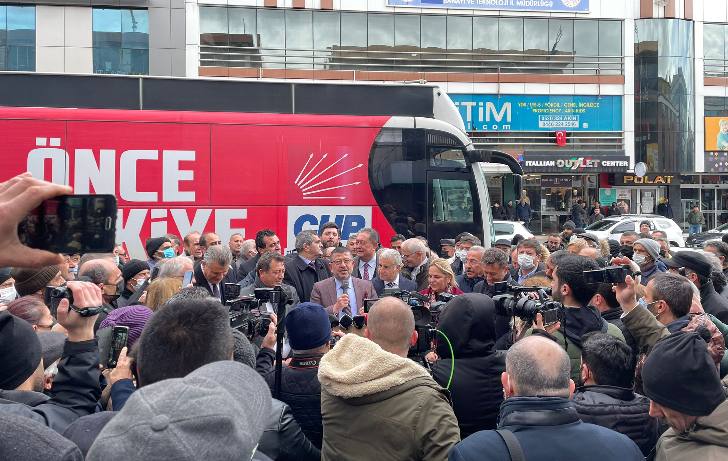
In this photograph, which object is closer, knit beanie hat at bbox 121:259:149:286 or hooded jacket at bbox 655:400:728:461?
hooded jacket at bbox 655:400:728:461

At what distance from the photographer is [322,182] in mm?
13984

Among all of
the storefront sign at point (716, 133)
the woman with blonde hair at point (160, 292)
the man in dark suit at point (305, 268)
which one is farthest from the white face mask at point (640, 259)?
the storefront sign at point (716, 133)

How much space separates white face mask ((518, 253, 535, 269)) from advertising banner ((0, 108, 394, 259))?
496 centimetres

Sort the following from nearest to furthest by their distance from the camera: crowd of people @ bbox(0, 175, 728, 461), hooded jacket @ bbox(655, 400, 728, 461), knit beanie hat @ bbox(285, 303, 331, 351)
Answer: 1. crowd of people @ bbox(0, 175, 728, 461)
2. hooded jacket @ bbox(655, 400, 728, 461)
3. knit beanie hat @ bbox(285, 303, 331, 351)

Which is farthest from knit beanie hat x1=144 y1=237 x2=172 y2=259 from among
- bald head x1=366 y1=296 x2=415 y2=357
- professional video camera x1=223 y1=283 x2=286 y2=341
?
bald head x1=366 y1=296 x2=415 y2=357

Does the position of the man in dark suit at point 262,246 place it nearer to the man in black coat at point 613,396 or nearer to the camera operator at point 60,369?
the man in black coat at point 613,396

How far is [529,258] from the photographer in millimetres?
9297

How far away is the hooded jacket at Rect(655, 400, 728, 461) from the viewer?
10.5 feet

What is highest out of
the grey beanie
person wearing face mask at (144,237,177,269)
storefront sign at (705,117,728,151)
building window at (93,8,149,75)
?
building window at (93,8,149,75)

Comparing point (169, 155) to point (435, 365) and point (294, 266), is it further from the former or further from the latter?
point (435, 365)

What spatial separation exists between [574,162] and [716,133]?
7.66 metres

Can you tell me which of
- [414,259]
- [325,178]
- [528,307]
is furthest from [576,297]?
[325,178]

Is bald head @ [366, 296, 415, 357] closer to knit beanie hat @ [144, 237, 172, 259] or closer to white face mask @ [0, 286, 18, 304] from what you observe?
white face mask @ [0, 286, 18, 304]

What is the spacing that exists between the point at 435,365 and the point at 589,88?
33729 millimetres
